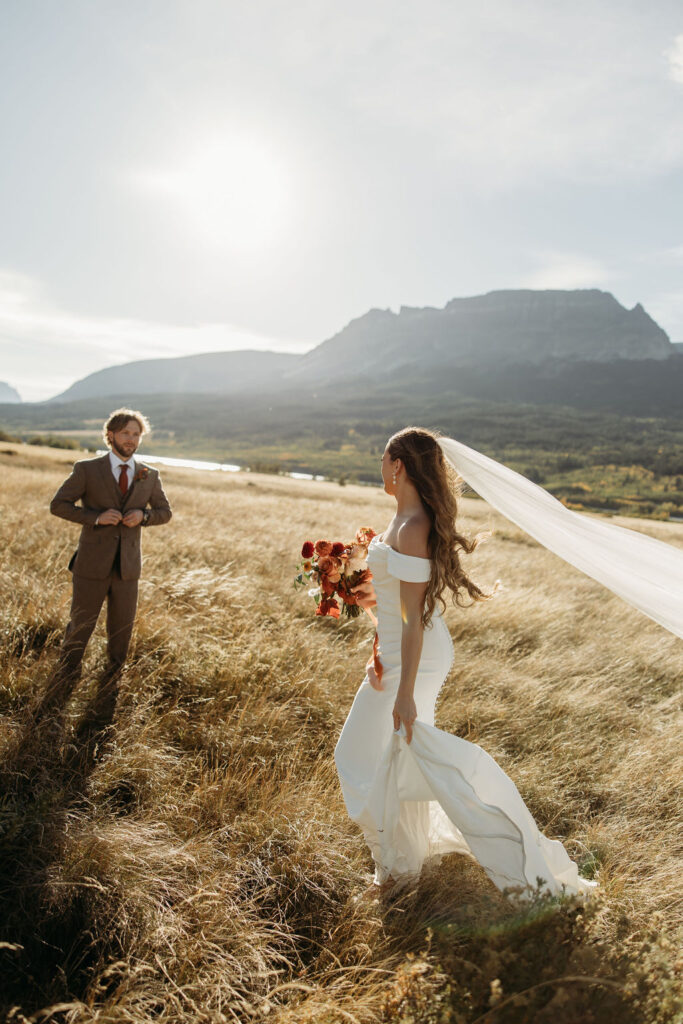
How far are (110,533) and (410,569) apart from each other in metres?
2.92

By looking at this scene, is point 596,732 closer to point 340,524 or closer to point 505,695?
point 505,695

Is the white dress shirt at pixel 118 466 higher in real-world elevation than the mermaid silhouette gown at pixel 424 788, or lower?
higher

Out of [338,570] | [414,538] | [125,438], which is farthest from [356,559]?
[125,438]

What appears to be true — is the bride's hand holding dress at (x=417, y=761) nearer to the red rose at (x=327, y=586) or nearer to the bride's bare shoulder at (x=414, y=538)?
the bride's bare shoulder at (x=414, y=538)

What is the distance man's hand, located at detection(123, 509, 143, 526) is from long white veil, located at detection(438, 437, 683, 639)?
2733 mm

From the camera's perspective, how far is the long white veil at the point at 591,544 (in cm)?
352

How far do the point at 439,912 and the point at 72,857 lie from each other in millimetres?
1917

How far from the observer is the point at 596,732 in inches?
205

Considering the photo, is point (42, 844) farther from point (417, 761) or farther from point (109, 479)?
point (109, 479)

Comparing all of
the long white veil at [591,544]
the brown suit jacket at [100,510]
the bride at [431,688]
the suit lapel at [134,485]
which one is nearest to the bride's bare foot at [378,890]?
the bride at [431,688]

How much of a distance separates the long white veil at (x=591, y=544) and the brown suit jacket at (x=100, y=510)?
290 cm

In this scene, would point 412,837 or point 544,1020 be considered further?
point 412,837

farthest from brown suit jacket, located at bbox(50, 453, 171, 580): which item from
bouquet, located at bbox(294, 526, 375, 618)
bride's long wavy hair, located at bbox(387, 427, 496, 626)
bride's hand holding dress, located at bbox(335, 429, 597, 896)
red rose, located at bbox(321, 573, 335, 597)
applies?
bride's long wavy hair, located at bbox(387, 427, 496, 626)

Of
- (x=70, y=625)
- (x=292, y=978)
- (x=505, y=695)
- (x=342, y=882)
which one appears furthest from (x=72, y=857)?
(x=505, y=695)
